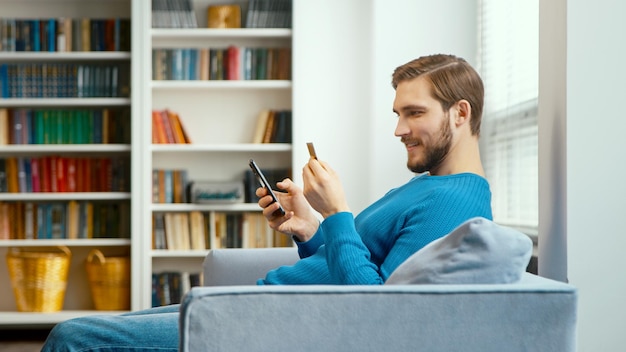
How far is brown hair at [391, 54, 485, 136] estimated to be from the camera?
6.71 ft

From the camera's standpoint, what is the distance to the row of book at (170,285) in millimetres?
4828

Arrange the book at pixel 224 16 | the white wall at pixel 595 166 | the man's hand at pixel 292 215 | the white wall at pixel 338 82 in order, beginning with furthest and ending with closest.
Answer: the white wall at pixel 338 82
the book at pixel 224 16
the man's hand at pixel 292 215
the white wall at pixel 595 166

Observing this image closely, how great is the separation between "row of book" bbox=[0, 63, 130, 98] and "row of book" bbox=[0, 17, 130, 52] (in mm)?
113

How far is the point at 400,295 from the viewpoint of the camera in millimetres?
1370

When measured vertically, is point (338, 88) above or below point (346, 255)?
above

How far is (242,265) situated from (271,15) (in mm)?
2653

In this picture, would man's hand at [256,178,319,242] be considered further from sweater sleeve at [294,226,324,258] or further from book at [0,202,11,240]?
book at [0,202,11,240]

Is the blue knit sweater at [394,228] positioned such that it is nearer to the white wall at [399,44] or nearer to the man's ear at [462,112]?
the man's ear at [462,112]

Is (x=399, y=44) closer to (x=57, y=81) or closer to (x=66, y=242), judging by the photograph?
(x=57, y=81)

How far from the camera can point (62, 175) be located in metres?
4.91

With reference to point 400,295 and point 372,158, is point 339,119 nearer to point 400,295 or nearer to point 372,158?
point 372,158

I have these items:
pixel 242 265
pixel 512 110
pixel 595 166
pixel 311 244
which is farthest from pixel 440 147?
pixel 512 110

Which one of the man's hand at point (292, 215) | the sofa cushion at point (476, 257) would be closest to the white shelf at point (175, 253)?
the man's hand at point (292, 215)

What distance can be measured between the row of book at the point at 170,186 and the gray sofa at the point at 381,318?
11.7 ft
